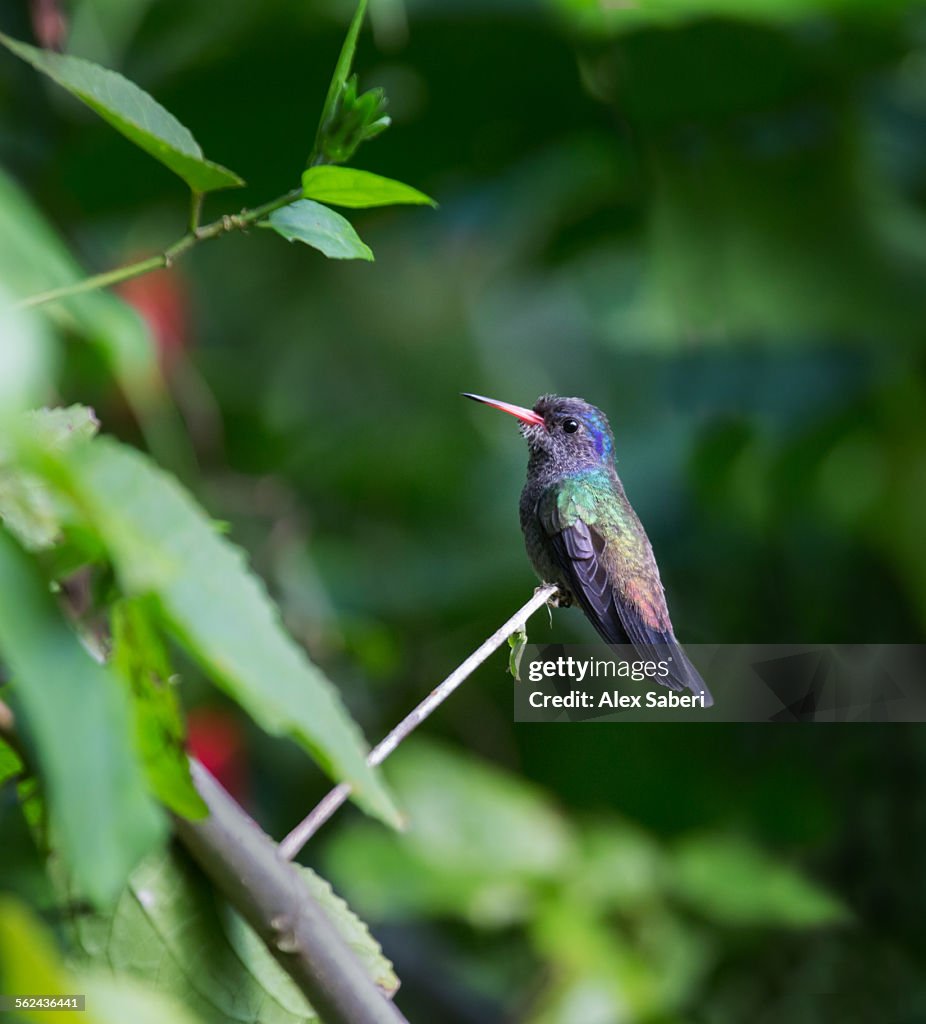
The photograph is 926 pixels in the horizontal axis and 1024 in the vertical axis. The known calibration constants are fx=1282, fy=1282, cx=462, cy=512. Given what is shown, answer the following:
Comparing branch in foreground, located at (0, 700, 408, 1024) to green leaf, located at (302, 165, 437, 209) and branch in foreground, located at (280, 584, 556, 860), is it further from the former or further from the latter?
green leaf, located at (302, 165, 437, 209)

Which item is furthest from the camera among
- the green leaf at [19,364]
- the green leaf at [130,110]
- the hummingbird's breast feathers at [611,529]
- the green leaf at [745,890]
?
the green leaf at [745,890]

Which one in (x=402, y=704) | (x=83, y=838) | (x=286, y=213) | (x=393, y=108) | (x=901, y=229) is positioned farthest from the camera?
(x=402, y=704)

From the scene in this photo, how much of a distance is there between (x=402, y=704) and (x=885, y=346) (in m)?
0.60

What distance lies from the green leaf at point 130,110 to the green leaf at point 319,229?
1cm

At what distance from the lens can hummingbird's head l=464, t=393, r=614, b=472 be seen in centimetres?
40

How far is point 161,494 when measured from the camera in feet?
0.71

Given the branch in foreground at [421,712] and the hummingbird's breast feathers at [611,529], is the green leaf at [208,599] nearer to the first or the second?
the branch in foreground at [421,712]

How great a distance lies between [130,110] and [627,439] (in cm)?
96

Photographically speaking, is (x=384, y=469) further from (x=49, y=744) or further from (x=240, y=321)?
(x=49, y=744)

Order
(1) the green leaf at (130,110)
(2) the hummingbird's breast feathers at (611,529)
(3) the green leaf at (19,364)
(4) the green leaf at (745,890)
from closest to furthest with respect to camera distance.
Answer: (3) the green leaf at (19,364), (1) the green leaf at (130,110), (2) the hummingbird's breast feathers at (611,529), (4) the green leaf at (745,890)

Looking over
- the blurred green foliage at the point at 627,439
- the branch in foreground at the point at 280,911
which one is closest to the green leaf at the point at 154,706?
the branch in foreground at the point at 280,911

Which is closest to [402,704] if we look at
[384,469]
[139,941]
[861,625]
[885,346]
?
[384,469]

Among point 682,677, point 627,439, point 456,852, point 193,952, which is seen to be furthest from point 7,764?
point 627,439

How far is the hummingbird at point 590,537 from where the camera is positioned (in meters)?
0.37
